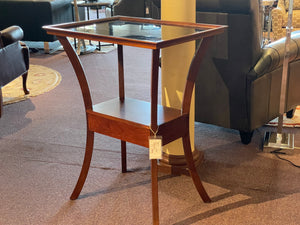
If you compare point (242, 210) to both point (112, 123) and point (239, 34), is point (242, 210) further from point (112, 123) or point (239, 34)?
point (239, 34)

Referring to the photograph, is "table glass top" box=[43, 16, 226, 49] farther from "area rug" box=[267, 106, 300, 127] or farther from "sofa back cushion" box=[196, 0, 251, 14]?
"area rug" box=[267, 106, 300, 127]

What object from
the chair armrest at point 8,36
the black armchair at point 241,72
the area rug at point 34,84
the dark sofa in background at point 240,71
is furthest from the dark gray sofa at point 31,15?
the black armchair at point 241,72

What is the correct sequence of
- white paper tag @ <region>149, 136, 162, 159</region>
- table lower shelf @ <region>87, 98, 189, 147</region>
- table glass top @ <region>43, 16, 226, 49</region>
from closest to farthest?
table glass top @ <region>43, 16, 226, 49</region> < white paper tag @ <region>149, 136, 162, 159</region> < table lower shelf @ <region>87, 98, 189, 147</region>

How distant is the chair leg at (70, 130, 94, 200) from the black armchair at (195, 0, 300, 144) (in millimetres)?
1102

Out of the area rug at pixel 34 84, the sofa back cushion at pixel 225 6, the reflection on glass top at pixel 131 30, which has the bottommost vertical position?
the area rug at pixel 34 84

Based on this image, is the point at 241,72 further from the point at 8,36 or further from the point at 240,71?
the point at 8,36

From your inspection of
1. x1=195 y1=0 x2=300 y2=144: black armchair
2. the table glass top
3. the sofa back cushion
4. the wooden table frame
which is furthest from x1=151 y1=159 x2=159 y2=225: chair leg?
the sofa back cushion

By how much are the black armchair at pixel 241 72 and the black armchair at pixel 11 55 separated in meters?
1.76

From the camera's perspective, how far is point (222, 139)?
332 centimetres

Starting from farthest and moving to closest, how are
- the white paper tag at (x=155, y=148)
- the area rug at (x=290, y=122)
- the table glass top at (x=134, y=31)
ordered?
1. the area rug at (x=290, y=122)
2. the white paper tag at (x=155, y=148)
3. the table glass top at (x=134, y=31)

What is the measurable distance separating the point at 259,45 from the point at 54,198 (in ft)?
5.37

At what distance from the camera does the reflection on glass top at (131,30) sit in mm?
2109

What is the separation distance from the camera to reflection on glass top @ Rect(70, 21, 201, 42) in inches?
83.0

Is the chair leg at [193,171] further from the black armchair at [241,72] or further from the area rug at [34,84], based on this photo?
the area rug at [34,84]
